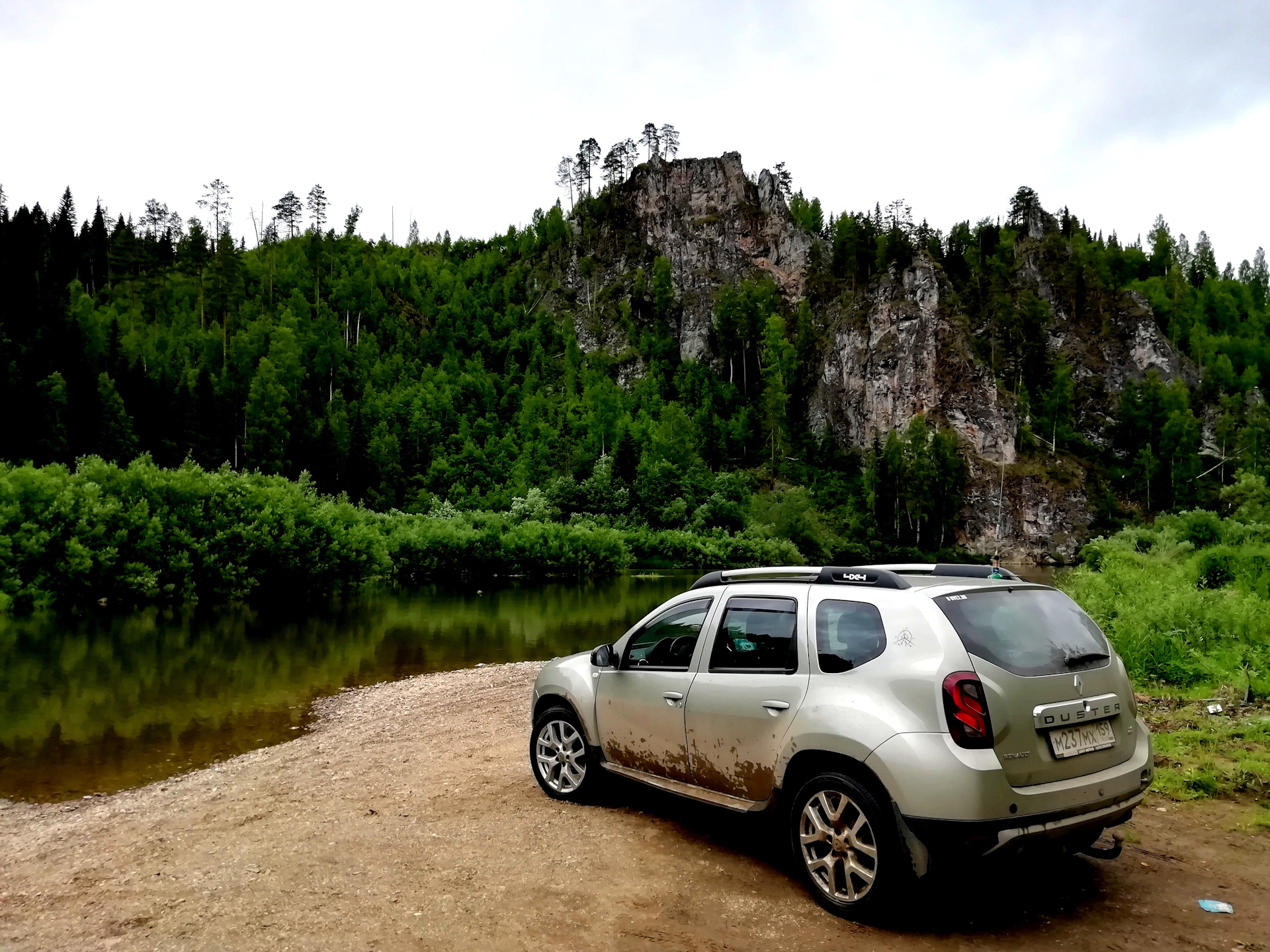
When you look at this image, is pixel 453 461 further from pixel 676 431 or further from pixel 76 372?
pixel 76 372

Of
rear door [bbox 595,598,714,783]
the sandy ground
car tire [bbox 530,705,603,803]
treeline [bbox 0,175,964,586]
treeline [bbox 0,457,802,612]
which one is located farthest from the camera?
treeline [bbox 0,175,964,586]

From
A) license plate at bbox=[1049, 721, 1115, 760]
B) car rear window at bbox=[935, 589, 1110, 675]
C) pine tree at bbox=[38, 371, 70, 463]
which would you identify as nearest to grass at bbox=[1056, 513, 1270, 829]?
license plate at bbox=[1049, 721, 1115, 760]

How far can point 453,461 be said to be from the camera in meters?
109

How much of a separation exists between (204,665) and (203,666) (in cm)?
11

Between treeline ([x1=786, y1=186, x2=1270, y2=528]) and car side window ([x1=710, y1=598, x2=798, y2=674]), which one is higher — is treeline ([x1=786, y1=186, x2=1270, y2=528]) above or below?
above

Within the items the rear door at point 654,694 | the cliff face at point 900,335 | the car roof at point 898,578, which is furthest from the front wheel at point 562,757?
the cliff face at point 900,335

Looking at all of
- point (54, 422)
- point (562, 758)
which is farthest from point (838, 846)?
point (54, 422)

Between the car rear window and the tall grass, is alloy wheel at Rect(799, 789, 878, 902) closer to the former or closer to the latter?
the car rear window

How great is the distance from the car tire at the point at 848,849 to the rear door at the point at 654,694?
1242 millimetres

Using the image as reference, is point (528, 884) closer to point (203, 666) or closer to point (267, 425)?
point (203, 666)

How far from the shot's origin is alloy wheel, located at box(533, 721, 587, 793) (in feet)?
24.4

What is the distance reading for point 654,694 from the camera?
21.3 ft

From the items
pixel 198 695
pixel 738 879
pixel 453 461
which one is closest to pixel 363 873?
pixel 738 879

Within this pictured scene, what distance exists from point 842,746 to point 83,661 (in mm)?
23960
